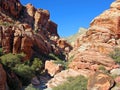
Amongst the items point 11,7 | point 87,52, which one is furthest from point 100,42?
point 11,7

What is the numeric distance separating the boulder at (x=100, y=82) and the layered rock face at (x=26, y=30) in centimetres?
2080

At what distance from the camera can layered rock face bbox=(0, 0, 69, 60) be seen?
177 feet

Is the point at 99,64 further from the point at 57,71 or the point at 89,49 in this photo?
the point at 57,71

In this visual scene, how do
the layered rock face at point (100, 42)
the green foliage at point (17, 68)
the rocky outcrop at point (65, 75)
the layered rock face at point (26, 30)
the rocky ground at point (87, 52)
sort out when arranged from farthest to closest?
1. the layered rock face at point (26, 30)
2. the green foliage at point (17, 68)
3. the layered rock face at point (100, 42)
4. the rocky outcrop at point (65, 75)
5. the rocky ground at point (87, 52)

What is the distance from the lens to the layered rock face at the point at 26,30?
54.0 meters

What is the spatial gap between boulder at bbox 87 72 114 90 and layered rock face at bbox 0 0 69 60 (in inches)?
819

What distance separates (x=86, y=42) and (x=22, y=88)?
1483 centimetres

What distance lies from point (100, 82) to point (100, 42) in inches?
554

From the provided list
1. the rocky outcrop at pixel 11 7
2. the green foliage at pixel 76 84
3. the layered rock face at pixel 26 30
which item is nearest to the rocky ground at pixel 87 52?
the layered rock face at pixel 26 30

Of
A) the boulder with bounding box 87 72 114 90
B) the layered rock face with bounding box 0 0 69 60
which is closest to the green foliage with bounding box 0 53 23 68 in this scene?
the layered rock face with bounding box 0 0 69 60

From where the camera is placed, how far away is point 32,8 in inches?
3674

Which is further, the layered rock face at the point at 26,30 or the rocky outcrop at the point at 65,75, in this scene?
the layered rock face at the point at 26,30

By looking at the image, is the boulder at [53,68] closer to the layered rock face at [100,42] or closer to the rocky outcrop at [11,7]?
the layered rock face at [100,42]

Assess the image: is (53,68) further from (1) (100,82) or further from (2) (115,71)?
(1) (100,82)
